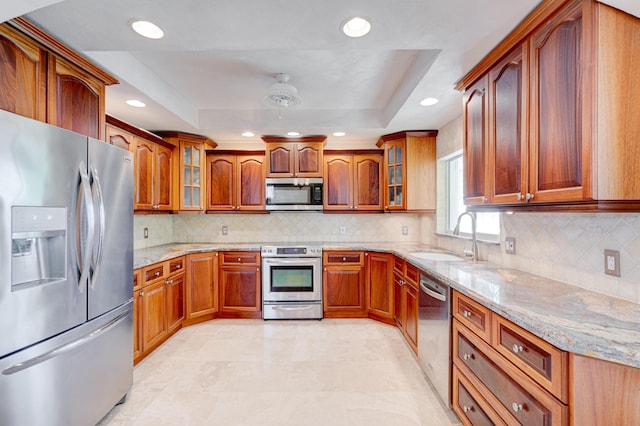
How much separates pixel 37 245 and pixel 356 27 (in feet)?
6.30

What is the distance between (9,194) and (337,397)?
2181 mm

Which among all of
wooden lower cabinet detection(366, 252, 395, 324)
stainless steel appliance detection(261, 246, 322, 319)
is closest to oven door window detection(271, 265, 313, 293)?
stainless steel appliance detection(261, 246, 322, 319)

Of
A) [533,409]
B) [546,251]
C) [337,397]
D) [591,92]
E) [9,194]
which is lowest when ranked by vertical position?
[337,397]

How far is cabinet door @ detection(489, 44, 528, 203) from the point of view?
4.85ft

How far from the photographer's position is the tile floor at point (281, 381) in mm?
1854

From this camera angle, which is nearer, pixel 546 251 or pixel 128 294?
pixel 546 251

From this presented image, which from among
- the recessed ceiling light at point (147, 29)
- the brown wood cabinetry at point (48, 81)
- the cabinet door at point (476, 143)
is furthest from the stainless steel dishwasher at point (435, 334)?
the brown wood cabinetry at point (48, 81)

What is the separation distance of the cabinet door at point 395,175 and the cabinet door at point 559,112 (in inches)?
81.1

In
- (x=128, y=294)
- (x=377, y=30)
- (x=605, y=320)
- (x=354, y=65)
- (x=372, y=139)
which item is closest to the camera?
(x=605, y=320)

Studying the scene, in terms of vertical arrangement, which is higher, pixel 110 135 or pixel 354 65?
pixel 354 65

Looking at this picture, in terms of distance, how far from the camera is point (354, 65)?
7.45ft

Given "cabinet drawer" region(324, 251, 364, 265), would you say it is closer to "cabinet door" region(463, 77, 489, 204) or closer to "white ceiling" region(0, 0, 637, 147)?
"white ceiling" region(0, 0, 637, 147)

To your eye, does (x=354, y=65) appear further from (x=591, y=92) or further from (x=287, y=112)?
(x=591, y=92)

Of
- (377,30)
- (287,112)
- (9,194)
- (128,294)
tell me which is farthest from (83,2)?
(287,112)
